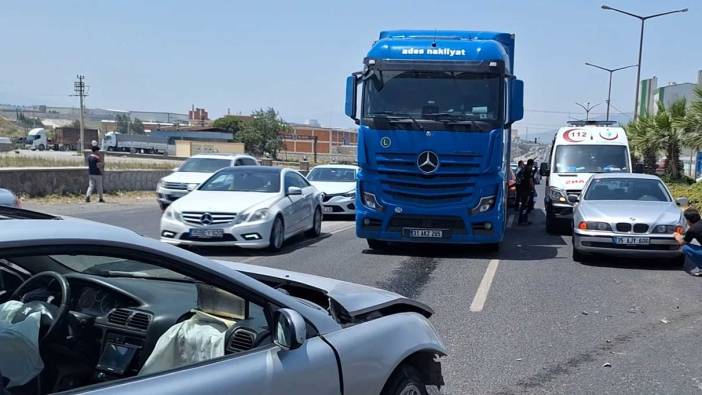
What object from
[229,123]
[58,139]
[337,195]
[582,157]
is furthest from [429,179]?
[229,123]

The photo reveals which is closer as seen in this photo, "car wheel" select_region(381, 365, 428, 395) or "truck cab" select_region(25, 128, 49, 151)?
"car wheel" select_region(381, 365, 428, 395)

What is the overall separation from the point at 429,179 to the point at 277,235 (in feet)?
8.95

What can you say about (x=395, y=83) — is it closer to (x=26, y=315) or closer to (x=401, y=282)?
(x=401, y=282)

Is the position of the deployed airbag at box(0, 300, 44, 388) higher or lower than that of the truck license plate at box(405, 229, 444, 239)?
higher

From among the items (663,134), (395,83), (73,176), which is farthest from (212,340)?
(663,134)

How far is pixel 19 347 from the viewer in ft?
8.94

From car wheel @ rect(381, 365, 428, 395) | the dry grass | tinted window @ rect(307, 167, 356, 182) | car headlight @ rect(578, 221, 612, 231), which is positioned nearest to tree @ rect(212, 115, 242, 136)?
the dry grass

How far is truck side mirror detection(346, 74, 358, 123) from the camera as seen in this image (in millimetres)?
12000

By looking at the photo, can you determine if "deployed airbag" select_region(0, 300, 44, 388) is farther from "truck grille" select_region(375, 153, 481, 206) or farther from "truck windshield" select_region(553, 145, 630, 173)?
"truck windshield" select_region(553, 145, 630, 173)

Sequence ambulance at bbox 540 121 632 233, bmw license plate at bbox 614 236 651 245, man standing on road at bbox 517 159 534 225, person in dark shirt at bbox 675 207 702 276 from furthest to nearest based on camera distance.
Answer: man standing on road at bbox 517 159 534 225 < ambulance at bbox 540 121 632 233 < bmw license plate at bbox 614 236 651 245 < person in dark shirt at bbox 675 207 702 276

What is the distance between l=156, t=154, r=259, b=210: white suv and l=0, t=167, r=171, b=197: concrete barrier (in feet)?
11.5

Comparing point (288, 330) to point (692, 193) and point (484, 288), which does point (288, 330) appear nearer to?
point (484, 288)

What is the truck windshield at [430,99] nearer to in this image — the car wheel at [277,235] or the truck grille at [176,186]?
the car wheel at [277,235]

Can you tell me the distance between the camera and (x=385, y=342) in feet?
12.0
